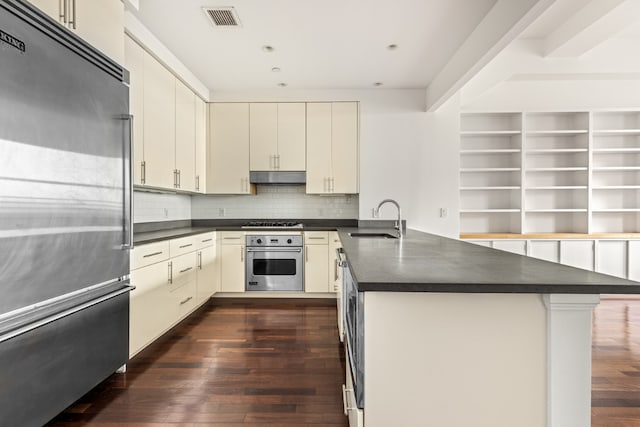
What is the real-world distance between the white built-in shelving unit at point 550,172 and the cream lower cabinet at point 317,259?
1869mm

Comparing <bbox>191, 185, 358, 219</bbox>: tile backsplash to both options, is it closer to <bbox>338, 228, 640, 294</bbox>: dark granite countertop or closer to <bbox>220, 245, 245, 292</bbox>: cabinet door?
<bbox>220, 245, 245, 292</bbox>: cabinet door

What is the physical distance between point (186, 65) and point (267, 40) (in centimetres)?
113

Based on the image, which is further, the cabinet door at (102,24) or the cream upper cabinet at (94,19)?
the cabinet door at (102,24)

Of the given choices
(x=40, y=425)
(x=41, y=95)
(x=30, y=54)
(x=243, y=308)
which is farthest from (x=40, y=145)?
(x=243, y=308)

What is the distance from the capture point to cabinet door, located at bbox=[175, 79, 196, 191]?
151 inches

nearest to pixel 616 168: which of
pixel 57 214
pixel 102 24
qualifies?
pixel 102 24

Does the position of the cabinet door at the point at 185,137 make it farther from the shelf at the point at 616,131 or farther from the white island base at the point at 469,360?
the shelf at the point at 616,131

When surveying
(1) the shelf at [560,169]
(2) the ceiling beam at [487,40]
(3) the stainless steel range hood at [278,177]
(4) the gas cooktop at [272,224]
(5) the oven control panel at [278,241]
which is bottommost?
(5) the oven control panel at [278,241]

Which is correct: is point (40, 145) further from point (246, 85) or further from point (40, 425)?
point (246, 85)

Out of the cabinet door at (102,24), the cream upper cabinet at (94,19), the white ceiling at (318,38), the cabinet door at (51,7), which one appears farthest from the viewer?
the white ceiling at (318,38)

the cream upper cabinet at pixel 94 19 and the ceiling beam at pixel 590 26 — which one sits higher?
the ceiling beam at pixel 590 26

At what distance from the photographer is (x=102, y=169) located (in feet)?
6.77

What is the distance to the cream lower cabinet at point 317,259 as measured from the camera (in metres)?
4.48

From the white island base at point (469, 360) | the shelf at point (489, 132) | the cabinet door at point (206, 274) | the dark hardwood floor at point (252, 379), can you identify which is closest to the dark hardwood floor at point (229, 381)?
the dark hardwood floor at point (252, 379)
